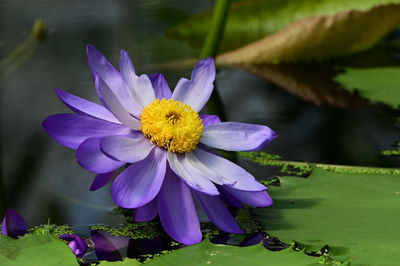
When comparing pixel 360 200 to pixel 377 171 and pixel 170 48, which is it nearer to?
pixel 377 171

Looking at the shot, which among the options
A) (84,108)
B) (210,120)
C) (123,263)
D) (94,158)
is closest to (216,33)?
(210,120)

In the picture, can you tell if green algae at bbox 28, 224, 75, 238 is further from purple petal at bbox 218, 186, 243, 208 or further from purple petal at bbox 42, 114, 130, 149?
purple petal at bbox 218, 186, 243, 208

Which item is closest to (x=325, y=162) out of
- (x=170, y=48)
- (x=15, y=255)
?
(x=15, y=255)

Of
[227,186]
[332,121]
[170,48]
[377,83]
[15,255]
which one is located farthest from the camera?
[170,48]

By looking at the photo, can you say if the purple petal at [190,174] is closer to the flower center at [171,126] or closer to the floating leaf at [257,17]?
the flower center at [171,126]

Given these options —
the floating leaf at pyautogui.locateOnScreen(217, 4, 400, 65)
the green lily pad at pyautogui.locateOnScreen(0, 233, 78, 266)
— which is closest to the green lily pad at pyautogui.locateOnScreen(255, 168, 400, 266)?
the green lily pad at pyautogui.locateOnScreen(0, 233, 78, 266)

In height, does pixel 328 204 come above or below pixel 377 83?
below
